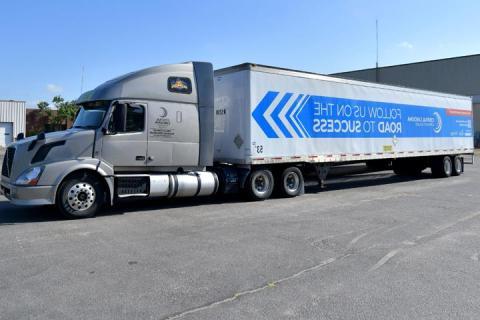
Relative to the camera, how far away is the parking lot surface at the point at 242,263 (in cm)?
436

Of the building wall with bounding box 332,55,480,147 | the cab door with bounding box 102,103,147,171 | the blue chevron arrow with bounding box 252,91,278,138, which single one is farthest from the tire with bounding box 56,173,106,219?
the building wall with bounding box 332,55,480,147

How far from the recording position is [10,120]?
170ft

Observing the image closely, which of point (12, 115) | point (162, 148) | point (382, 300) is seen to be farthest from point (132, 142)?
point (12, 115)

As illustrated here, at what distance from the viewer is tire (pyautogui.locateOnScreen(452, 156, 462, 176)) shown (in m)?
19.4

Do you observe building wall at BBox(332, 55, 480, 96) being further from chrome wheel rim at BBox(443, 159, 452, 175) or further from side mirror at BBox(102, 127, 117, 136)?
side mirror at BBox(102, 127, 117, 136)

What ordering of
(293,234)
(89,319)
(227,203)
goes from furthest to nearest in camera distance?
(227,203) → (293,234) → (89,319)

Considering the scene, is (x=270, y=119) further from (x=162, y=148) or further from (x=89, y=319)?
(x=89, y=319)

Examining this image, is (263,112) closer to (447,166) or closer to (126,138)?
(126,138)

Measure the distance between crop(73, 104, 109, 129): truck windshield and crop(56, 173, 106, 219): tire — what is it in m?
1.21

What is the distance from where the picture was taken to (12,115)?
5191cm

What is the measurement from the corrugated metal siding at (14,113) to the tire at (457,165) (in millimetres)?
47305

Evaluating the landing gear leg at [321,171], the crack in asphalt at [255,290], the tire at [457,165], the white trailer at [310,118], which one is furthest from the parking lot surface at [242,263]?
the tire at [457,165]

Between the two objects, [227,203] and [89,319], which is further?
[227,203]

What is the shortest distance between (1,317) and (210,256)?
2790mm
